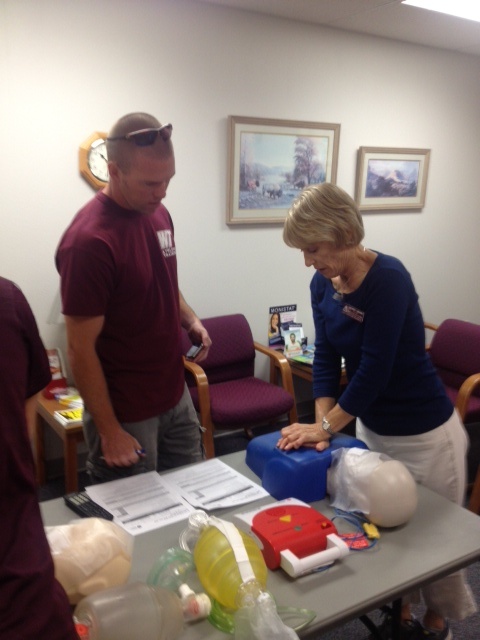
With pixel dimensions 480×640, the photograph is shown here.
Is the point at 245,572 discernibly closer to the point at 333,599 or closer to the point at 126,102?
the point at 333,599

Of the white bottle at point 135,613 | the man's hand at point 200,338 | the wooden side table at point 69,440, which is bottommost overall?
the wooden side table at point 69,440

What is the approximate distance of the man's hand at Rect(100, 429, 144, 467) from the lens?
5.21 feet

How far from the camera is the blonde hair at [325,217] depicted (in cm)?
149

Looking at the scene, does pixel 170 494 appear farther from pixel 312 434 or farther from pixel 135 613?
pixel 135 613

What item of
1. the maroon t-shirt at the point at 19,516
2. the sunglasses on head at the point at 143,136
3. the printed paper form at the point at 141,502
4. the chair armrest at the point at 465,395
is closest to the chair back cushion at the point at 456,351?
the chair armrest at the point at 465,395

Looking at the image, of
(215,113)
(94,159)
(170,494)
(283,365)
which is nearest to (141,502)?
(170,494)

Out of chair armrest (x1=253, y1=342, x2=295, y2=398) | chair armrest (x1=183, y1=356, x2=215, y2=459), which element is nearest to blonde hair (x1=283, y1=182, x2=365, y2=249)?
chair armrest (x1=183, y1=356, x2=215, y2=459)

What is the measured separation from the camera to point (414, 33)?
353 cm

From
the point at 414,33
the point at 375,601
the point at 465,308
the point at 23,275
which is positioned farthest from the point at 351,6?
the point at 375,601

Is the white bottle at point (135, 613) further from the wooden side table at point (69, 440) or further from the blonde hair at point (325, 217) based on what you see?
the wooden side table at point (69, 440)

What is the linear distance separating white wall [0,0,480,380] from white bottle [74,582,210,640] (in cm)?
215

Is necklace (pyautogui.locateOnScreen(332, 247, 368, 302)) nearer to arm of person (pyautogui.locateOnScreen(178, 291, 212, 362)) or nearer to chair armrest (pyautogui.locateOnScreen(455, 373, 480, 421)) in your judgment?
arm of person (pyautogui.locateOnScreen(178, 291, 212, 362))

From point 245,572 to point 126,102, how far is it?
8.34 ft

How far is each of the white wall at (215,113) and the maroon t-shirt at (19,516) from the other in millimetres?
2260
